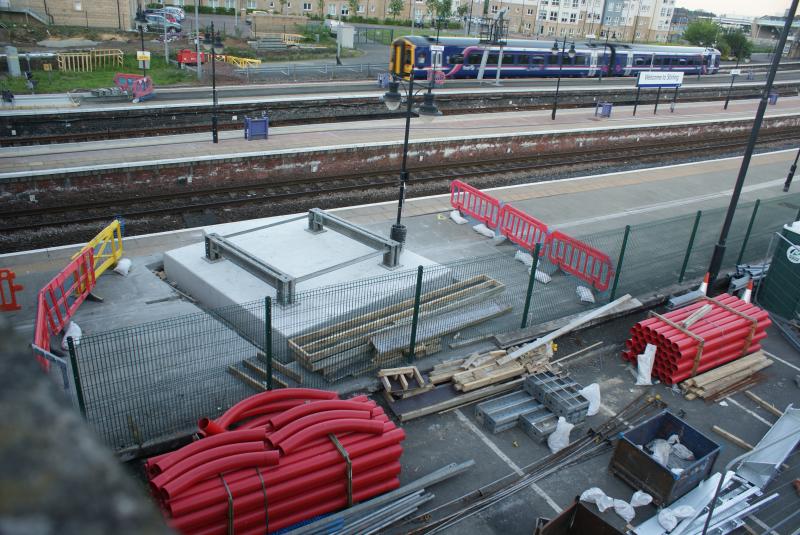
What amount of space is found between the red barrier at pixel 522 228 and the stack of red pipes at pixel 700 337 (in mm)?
3408

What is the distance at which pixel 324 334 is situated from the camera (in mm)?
10195

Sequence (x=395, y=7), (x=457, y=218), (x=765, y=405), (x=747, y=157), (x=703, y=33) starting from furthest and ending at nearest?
(x=703, y=33), (x=395, y=7), (x=457, y=218), (x=747, y=157), (x=765, y=405)

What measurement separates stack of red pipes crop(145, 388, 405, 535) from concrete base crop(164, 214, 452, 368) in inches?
81.1

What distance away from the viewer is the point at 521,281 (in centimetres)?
1335

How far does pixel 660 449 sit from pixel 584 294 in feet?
14.7

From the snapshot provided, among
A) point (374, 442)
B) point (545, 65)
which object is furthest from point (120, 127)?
point (545, 65)

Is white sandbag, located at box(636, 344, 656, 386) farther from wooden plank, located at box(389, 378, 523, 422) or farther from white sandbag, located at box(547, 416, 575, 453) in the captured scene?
white sandbag, located at box(547, 416, 575, 453)

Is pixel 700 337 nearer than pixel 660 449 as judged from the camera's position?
No

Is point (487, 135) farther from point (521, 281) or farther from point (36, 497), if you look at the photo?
point (36, 497)

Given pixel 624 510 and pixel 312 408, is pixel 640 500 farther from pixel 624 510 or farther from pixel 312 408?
pixel 312 408

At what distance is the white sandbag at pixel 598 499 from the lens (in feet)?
26.8

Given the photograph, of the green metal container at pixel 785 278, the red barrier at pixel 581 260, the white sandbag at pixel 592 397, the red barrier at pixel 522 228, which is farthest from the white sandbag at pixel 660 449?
the green metal container at pixel 785 278

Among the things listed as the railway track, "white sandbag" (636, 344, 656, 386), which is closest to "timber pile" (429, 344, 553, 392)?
"white sandbag" (636, 344, 656, 386)

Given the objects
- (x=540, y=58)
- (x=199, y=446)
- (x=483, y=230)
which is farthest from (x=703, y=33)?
(x=199, y=446)
